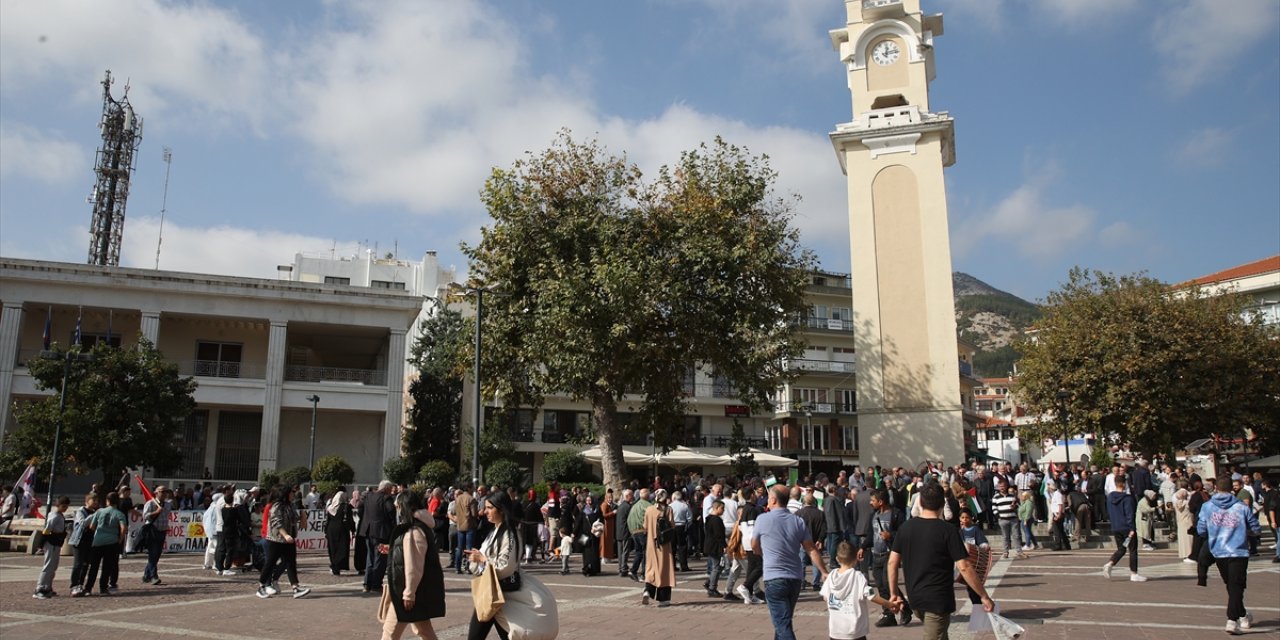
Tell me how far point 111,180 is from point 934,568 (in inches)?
2617

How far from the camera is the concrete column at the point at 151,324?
3309 cm

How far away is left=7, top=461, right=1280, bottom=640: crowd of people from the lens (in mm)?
6602

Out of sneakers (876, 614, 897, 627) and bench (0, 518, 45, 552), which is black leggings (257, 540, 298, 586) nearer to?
sneakers (876, 614, 897, 627)

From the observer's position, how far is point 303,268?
179 ft

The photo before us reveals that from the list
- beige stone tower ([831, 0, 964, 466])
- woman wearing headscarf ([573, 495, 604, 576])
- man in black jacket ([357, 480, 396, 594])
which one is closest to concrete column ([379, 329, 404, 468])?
beige stone tower ([831, 0, 964, 466])

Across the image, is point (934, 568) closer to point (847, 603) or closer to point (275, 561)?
point (847, 603)

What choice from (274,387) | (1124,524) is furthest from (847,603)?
(274,387)

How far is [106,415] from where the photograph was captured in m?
24.4

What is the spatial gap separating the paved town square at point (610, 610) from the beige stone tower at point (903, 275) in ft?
44.4

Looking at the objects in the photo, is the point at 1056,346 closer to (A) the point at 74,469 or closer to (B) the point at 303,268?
(A) the point at 74,469

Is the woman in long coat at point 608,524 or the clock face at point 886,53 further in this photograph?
the clock face at point 886,53

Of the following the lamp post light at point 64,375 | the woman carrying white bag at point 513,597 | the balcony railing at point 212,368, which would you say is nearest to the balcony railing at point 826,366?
the balcony railing at point 212,368

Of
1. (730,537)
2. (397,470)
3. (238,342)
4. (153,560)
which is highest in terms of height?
(238,342)

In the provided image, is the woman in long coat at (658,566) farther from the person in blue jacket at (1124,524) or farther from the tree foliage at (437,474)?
the tree foliage at (437,474)
